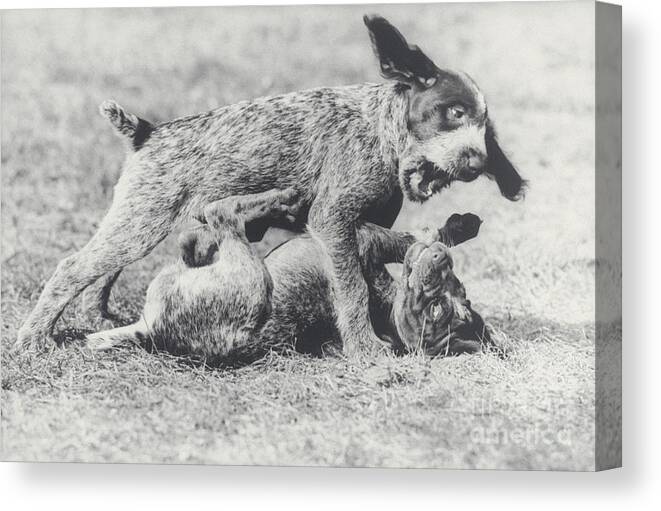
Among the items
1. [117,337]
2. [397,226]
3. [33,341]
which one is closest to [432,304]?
[397,226]

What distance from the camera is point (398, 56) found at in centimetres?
866

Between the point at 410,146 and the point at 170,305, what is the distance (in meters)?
1.60

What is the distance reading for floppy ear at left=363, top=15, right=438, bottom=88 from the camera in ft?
28.3

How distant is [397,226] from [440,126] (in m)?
0.59

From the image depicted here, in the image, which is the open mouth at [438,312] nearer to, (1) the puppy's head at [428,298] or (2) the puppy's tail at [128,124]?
(1) the puppy's head at [428,298]

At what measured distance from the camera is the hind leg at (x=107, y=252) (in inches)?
350

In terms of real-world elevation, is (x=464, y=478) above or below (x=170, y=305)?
below

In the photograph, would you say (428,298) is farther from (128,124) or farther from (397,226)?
(128,124)

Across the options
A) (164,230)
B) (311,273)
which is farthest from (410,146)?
(164,230)

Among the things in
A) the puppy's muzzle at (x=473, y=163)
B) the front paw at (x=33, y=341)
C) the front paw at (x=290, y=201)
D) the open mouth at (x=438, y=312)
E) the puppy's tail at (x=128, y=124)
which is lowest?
the front paw at (x=33, y=341)

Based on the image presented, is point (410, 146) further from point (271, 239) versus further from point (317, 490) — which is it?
point (317, 490)

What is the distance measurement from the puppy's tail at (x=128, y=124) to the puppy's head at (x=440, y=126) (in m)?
1.38

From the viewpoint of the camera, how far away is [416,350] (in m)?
8.67

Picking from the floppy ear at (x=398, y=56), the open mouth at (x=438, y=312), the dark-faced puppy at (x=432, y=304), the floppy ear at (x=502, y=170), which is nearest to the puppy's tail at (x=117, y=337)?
the dark-faced puppy at (x=432, y=304)
